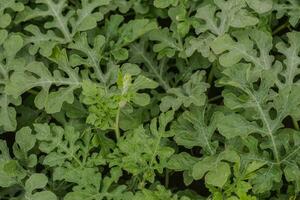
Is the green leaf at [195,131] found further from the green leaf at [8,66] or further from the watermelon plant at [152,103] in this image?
the green leaf at [8,66]

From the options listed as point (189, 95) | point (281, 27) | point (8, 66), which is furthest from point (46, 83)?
point (281, 27)

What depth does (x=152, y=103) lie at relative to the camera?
8.71 ft

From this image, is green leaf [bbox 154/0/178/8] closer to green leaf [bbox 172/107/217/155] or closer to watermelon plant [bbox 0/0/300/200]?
watermelon plant [bbox 0/0/300/200]

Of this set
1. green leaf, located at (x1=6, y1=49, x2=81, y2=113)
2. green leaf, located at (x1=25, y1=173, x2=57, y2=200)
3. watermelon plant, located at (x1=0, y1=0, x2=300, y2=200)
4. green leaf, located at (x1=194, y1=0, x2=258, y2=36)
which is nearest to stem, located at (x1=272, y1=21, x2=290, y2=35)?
watermelon plant, located at (x1=0, y1=0, x2=300, y2=200)

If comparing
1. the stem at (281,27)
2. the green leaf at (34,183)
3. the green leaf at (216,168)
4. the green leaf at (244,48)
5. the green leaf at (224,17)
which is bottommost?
the green leaf at (34,183)

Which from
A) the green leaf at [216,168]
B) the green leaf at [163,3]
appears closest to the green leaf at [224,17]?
the green leaf at [163,3]

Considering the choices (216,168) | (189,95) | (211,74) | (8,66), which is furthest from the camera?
(211,74)

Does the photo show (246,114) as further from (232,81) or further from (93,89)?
(93,89)

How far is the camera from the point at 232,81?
7.40ft

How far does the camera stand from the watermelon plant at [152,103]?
2.23m

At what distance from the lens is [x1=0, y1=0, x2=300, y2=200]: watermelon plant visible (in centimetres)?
223

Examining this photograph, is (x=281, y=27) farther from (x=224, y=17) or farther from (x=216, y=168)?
(x=216, y=168)

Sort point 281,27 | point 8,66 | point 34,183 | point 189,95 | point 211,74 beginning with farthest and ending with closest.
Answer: point 281,27 < point 211,74 < point 8,66 < point 189,95 < point 34,183

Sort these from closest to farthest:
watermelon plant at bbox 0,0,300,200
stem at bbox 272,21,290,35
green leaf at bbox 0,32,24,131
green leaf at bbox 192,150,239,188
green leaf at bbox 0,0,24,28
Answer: green leaf at bbox 192,150,239,188
watermelon plant at bbox 0,0,300,200
green leaf at bbox 0,32,24,131
green leaf at bbox 0,0,24,28
stem at bbox 272,21,290,35
